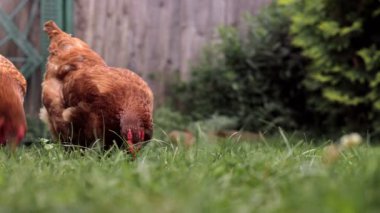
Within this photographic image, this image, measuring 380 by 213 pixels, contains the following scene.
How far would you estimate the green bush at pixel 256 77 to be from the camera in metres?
8.77

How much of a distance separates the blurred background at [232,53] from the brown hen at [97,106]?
370 centimetres

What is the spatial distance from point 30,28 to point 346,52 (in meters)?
4.16

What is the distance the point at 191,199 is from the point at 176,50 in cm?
770

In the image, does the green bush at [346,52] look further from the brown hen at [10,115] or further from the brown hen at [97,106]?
the brown hen at [10,115]

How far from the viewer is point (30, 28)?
837cm

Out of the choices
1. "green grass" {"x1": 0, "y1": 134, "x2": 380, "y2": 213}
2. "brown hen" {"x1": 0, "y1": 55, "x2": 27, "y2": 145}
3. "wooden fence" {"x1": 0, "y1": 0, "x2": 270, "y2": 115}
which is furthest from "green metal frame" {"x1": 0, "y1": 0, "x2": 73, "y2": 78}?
"green grass" {"x1": 0, "y1": 134, "x2": 380, "y2": 213}

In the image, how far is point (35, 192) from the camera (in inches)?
80.7

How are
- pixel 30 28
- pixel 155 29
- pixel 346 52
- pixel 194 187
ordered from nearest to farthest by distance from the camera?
pixel 194 187 → pixel 346 52 → pixel 30 28 → pixel 155 29

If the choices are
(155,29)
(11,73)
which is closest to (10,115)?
(11,73)

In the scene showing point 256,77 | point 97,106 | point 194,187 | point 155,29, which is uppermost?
point 194,187

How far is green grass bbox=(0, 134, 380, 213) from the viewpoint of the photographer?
172 centimetres

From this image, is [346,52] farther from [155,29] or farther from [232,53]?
[155,29]

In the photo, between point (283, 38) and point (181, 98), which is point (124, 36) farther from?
point (283, 38)

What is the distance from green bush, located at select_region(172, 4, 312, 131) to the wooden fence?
45 centimetres
